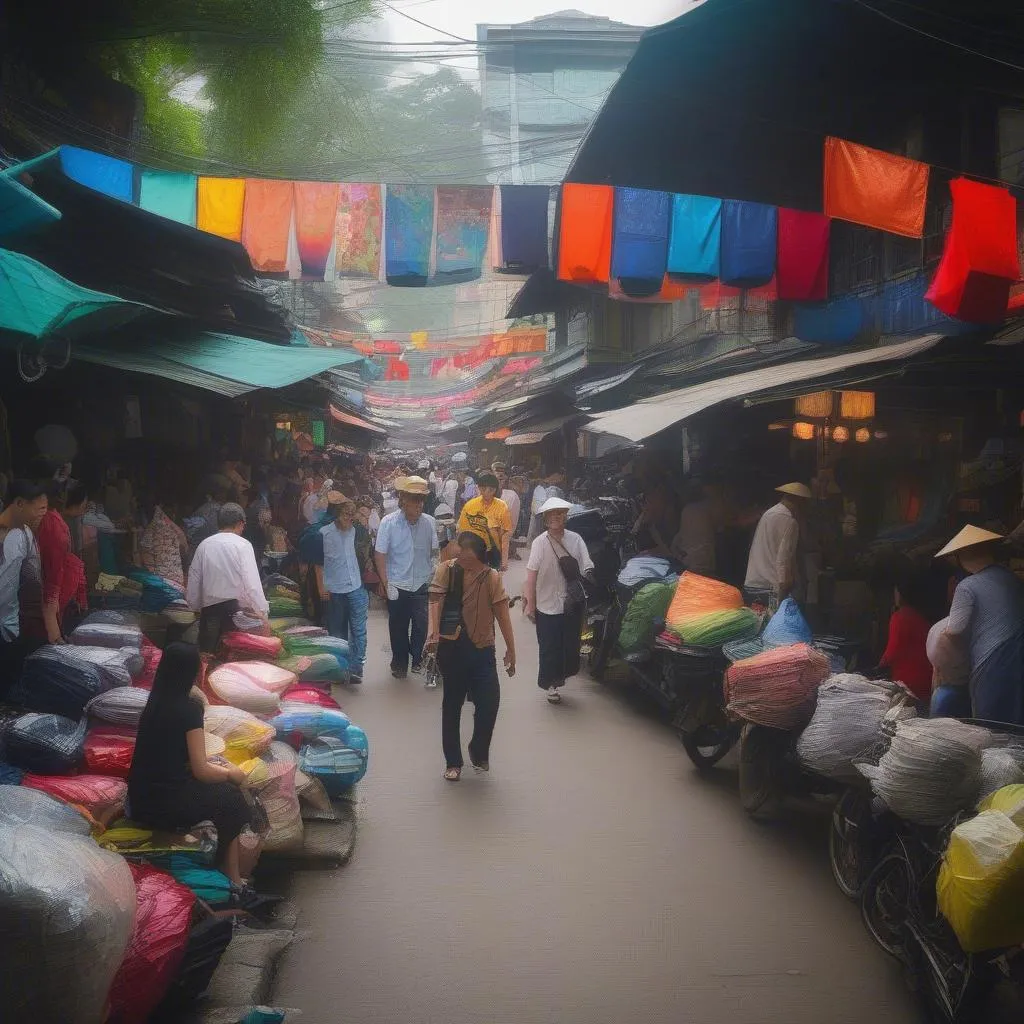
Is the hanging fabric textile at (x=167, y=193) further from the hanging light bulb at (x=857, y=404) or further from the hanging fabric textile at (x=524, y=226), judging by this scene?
the hanging light bulb at (x=857, y=404)

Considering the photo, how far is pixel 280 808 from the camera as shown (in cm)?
596

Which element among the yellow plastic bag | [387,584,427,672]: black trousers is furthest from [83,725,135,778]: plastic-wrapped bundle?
[387,584,427,672]: black trousers

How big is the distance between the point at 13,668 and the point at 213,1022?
10.5 feet

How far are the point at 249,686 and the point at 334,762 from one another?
0.76m

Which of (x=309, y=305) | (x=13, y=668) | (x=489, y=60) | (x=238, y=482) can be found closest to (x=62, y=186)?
A: (x=13, y=668)

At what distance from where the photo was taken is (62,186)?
28.9ft

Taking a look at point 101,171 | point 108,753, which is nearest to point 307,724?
point 108,753

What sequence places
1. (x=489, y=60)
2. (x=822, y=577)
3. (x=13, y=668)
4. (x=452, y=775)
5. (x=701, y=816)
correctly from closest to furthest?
(x=13, y=668) → (x=701, y=816) → (x=452, y=775) → (x=822, y=577) → (x=489, y=60)

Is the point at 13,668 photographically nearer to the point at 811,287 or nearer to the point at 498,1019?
the point at 498,1019

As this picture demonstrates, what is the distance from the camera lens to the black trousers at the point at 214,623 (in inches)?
340

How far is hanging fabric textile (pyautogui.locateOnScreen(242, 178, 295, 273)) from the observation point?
570 inches

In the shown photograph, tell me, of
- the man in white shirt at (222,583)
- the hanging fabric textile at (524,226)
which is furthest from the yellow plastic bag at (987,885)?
the hanging fabric textile at (524,226)

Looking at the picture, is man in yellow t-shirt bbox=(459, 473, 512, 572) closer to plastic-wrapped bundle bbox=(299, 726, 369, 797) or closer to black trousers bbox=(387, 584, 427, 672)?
black trousers bbox=(387, 584, 427, 672)

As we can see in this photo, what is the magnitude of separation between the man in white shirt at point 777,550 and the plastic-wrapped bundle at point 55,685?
19.3 ft
